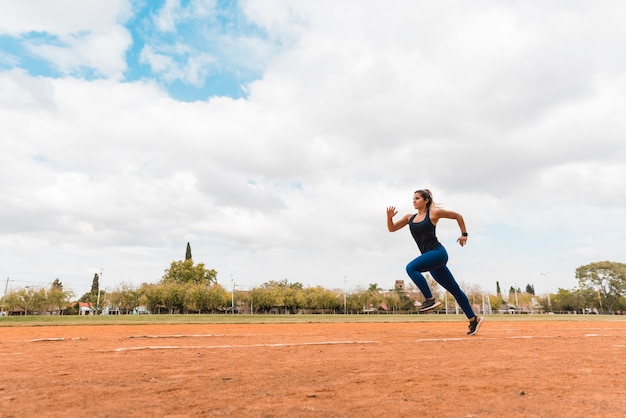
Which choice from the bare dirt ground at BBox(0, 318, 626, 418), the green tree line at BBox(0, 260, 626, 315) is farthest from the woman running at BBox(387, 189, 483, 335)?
the green tree line at BBox(0, 260, 626, 315)

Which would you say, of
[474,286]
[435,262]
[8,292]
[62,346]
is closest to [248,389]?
[435,262]

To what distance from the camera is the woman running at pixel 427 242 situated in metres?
6.89

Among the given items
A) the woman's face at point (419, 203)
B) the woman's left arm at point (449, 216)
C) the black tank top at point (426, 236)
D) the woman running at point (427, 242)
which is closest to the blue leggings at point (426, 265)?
the woman running at point (427, 242)

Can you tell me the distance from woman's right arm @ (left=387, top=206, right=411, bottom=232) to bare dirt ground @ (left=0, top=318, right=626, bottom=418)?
2.53 metres

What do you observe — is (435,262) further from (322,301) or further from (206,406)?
(322,301)

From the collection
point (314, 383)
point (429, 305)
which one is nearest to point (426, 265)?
point (429, 305)

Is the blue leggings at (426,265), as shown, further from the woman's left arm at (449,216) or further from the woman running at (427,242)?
the woman's left arm at (449,216)

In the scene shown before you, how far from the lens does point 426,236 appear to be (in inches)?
282

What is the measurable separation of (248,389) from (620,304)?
306 feet

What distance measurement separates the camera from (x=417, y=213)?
300 inches

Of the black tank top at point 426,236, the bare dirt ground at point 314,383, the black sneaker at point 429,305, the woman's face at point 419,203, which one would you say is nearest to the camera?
the bare dirt ground at point 314,383

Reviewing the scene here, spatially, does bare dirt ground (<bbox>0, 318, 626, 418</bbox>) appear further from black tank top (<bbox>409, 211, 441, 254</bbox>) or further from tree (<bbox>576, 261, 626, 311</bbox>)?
tree (<bbox>576, 261, 626, 311</bbox>)

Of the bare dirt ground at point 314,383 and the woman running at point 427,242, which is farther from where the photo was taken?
the woman running at point 427,242

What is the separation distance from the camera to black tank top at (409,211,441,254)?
23.3ft
